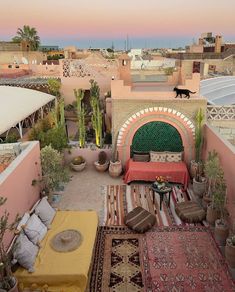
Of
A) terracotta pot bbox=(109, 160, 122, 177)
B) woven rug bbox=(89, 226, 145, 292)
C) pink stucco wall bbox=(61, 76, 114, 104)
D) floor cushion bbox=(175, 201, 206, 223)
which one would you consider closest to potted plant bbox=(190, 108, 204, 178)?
floor cushion bbox=(175, 201, 206, 223)

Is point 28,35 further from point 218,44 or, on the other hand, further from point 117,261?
point 117,261

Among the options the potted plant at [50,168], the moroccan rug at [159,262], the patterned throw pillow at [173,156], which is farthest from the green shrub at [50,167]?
the patterned throw pillow at [173,156]

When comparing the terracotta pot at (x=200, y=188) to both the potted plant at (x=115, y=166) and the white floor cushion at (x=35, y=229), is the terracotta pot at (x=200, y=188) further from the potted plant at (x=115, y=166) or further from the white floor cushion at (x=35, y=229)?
the white floor cushion at (x=35, y=229)

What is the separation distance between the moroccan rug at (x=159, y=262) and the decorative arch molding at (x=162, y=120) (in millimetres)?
4653

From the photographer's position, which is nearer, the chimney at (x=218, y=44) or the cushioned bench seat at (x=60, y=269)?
the cushioned bench seat at (x=60, y=269)

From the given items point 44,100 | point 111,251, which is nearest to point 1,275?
point 111,251

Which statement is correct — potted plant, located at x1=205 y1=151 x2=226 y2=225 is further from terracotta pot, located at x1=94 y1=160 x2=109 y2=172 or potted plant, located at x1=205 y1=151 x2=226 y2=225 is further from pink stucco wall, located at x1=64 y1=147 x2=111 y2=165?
pink stucco wall, located at x1=64 y1=147 x2=111 y2=165

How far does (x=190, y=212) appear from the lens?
989 centimetres

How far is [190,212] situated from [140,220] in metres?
1.81

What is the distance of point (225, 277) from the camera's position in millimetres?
7461

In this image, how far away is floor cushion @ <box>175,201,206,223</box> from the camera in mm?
9727

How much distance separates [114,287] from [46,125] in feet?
39.2

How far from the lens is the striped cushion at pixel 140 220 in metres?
9.24

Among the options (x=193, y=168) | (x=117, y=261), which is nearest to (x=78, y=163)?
(x=193, y=168)
